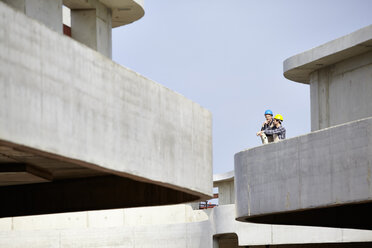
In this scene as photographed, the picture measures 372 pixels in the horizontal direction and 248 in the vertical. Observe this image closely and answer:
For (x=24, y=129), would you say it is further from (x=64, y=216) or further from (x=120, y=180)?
(x=64, y=216)

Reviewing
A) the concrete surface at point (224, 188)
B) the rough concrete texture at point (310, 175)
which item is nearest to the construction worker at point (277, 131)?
the rough concrete texture at point (310, 175)

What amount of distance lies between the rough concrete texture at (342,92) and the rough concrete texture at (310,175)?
15.3 ft

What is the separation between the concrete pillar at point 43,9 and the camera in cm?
2016

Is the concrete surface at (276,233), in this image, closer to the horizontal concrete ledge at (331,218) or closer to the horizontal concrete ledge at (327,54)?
the horizontal concrete ledge at (327,54)

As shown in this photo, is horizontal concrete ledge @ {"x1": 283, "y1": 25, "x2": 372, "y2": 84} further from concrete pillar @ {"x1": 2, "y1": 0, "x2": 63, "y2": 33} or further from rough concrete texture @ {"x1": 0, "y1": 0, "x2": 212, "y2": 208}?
rough concrete texture @ {"x1": 0, "y1": 0, "x2": 212, "y2": 208}

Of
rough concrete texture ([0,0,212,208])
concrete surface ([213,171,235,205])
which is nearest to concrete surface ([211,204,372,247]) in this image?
concrete surface ([213,171,235,205])

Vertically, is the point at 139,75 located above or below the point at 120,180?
above

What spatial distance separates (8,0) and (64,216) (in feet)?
58.6

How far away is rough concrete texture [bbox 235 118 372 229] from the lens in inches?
621

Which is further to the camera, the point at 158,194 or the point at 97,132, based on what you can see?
the point at 158,194

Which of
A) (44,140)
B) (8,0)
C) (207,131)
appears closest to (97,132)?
(44,140)

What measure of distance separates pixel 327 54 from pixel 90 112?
51.1 ft

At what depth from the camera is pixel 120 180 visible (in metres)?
15.2

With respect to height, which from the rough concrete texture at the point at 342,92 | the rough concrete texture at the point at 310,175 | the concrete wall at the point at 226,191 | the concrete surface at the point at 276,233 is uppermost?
the rough concrete texture at the point at 342,92
